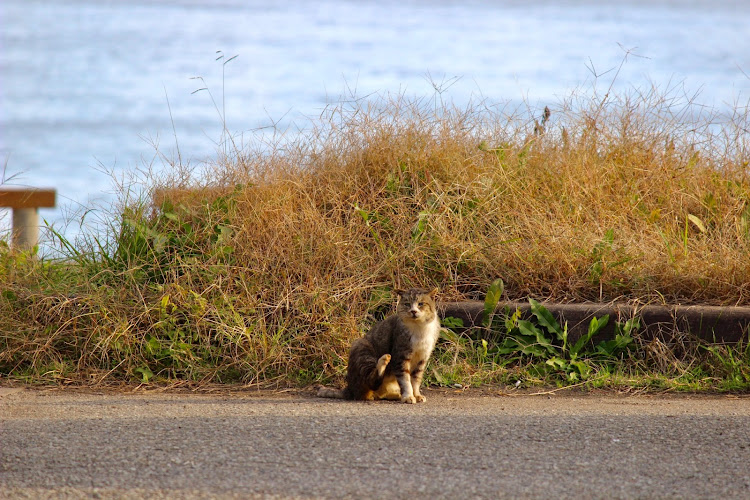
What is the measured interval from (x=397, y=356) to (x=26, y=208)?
480cm

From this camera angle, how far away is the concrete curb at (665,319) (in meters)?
5.62

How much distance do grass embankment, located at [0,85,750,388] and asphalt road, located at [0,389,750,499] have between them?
81cm

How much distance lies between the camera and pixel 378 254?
638 centimetres

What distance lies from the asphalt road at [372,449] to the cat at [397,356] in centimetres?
17

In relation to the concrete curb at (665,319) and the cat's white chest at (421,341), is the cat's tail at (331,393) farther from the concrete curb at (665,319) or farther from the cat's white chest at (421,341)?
the concrete curb at (665,319)

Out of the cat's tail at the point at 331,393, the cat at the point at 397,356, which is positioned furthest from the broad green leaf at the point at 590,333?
the cat's tail at the point at 331,393

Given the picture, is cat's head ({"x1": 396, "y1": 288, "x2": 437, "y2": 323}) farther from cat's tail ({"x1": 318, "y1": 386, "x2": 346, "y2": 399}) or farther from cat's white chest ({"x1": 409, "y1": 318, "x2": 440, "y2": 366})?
cat's tail ({"x1": 318, "y1": 386, "x2": 346, "y2": 399})

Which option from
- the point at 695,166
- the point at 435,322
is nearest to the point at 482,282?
the point at 435,322

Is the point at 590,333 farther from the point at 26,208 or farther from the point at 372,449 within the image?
the point at 26,208

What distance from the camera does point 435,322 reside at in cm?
505

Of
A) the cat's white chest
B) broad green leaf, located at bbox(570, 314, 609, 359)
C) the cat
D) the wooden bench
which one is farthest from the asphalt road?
the wooden bench

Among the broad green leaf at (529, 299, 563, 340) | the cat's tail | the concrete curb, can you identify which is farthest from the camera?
the broad green leaf at (529, 299, 563, 340)

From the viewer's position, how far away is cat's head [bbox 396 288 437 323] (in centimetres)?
479

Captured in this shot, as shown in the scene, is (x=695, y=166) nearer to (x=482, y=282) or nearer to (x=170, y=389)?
(x=482, y=282)
